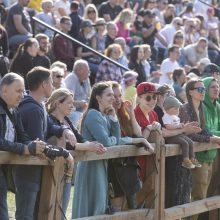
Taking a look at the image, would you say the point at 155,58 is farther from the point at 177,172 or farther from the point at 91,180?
the point at 91,180

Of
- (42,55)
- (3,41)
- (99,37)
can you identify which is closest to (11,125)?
(42,55)

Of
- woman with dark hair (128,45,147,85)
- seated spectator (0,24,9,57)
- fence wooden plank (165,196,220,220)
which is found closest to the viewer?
fence wooden plank (165,196,220,220)

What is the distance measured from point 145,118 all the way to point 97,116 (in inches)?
50.1

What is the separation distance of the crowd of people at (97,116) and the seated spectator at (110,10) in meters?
2.25

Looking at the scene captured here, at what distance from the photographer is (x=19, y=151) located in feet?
25.3

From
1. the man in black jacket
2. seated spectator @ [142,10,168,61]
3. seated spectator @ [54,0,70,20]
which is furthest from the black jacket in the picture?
seated spectator @ [142,10,168,61]

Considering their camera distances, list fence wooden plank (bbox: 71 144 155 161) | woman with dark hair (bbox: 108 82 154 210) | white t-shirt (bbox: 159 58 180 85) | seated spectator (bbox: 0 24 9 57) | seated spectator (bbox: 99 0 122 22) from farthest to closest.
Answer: seated spectator (bbox: 99 0 122 22) → white t-shirt (bbox: 159 58 180 85) → seated spectator (bbox: 0 24 9 57) → woman with dark hair (bbox: 108 82 154 210) → fence wooden plank (bbox: 71 144 155 161)

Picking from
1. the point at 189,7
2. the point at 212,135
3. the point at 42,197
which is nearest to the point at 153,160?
the point at 212,135

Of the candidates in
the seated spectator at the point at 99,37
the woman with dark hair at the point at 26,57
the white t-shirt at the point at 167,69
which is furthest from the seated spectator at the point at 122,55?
the woman with dark hair at the point at 26,57

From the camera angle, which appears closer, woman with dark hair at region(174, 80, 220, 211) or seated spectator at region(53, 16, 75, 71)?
woman with dark hair at region(174, 80, 220, 211)

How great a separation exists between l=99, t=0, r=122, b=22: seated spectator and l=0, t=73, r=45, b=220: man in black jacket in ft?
45.3

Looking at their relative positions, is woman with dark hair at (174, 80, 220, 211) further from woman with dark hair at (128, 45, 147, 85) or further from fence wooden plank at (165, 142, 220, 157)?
woman with dark hair at (128, 45, 147, 85)

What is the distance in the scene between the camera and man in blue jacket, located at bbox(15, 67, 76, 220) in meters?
8.16

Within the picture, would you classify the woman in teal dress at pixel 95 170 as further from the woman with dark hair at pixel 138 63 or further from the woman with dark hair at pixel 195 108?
the woman with dark hair at pixel 138 63
